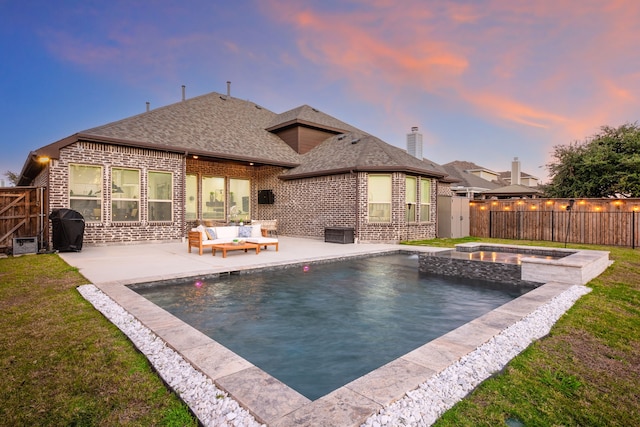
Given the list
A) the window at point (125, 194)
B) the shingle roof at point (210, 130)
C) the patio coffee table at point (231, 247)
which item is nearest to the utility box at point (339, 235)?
the patio coffee table at point (231, 247)

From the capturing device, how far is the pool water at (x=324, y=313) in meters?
3.23

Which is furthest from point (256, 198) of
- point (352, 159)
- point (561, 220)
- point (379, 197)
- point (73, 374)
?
point (73, 374)

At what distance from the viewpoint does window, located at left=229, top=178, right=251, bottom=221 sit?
1623cm

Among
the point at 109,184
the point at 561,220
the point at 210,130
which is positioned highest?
the point at 210,130

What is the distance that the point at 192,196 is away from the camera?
14914 mm

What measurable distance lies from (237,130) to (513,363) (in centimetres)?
1600

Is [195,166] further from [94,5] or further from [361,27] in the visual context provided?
[361,27]

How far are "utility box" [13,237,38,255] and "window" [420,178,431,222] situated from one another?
45.3 ft

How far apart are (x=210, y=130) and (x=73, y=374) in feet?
45.6

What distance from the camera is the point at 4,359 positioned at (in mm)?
2873

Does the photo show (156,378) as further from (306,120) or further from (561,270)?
(306,120)

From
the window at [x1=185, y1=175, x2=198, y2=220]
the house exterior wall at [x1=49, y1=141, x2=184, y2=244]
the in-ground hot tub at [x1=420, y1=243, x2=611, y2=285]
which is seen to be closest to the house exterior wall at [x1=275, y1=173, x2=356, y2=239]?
the window at [x1=185, y1=175, x2=198, y2=220]

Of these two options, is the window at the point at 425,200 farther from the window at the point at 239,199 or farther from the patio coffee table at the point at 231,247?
the window at the point at 239,199

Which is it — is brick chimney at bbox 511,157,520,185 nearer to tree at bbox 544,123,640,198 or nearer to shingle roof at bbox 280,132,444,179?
tree at bbox 544,123,640,198
